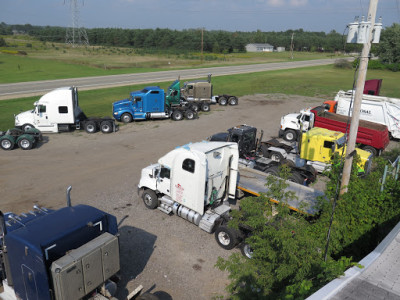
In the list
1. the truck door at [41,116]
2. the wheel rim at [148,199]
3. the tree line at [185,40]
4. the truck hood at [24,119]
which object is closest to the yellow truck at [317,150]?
the wheel rim at [148,199]

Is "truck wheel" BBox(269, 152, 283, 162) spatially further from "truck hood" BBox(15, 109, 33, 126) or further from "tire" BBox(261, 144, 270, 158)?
"truck hood" BBox(15, 109, 33, 126)

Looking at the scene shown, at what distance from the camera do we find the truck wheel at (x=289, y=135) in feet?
76.1

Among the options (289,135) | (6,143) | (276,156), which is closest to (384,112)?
(289,135)

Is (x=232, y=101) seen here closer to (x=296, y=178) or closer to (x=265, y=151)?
(x=265, y=151)

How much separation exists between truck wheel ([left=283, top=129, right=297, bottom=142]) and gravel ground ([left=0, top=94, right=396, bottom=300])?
1522mm

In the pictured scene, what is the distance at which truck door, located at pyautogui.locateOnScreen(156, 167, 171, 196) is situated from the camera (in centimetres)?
1235

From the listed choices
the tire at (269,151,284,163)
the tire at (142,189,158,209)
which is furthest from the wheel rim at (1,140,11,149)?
the tire at (269,151,284,163)

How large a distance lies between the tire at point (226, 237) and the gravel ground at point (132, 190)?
0.94 ft

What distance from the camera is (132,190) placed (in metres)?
15.2

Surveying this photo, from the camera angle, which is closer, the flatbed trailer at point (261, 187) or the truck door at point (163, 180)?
the truck door at point (163, 180)

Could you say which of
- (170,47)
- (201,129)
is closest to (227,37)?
(170,47)

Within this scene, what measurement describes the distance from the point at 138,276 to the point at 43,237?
3.56m

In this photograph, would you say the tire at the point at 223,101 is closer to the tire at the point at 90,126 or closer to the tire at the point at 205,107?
the tire at the point at 205,107

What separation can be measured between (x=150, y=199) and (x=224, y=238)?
374 centimetres
